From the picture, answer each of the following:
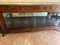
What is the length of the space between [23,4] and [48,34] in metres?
0.84

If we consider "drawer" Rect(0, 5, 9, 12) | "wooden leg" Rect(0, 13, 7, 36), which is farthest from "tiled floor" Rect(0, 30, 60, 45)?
"drawer" Rect(0, 5, 9, 12)

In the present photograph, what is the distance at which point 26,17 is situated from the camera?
1660 mm

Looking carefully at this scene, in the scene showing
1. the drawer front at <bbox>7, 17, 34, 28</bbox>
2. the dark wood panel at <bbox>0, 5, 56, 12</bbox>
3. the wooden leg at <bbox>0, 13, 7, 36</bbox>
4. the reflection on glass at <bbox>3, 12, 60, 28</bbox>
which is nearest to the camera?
the dark wood panel at <bbox>0, 5, 56, 12</bbox>

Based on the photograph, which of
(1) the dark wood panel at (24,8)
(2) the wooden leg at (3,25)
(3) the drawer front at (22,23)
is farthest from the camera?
(3) the drawer front at (22,23)

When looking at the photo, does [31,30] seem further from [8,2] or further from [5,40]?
[8,2]

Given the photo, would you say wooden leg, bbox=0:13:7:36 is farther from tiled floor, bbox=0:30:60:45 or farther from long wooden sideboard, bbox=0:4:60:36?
long wooden sideboard, bbox=0:4:60:36

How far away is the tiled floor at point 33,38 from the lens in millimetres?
1661

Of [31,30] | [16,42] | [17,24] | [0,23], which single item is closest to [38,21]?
[31,30]

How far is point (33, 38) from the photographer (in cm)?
174

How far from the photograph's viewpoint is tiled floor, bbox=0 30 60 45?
1661 mm

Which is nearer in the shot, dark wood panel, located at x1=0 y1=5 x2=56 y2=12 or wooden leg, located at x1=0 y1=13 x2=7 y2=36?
dark wood panel, located at x1=0 y1=5 x2=56 y2=12

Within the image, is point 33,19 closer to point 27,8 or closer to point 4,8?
point 27,8

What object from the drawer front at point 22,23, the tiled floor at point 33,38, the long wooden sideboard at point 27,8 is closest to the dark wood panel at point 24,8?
the long wooden sideboard at point 27,8

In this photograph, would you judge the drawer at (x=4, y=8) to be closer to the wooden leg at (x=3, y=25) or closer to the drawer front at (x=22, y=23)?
the wooden leg at (x=3, y=25)
